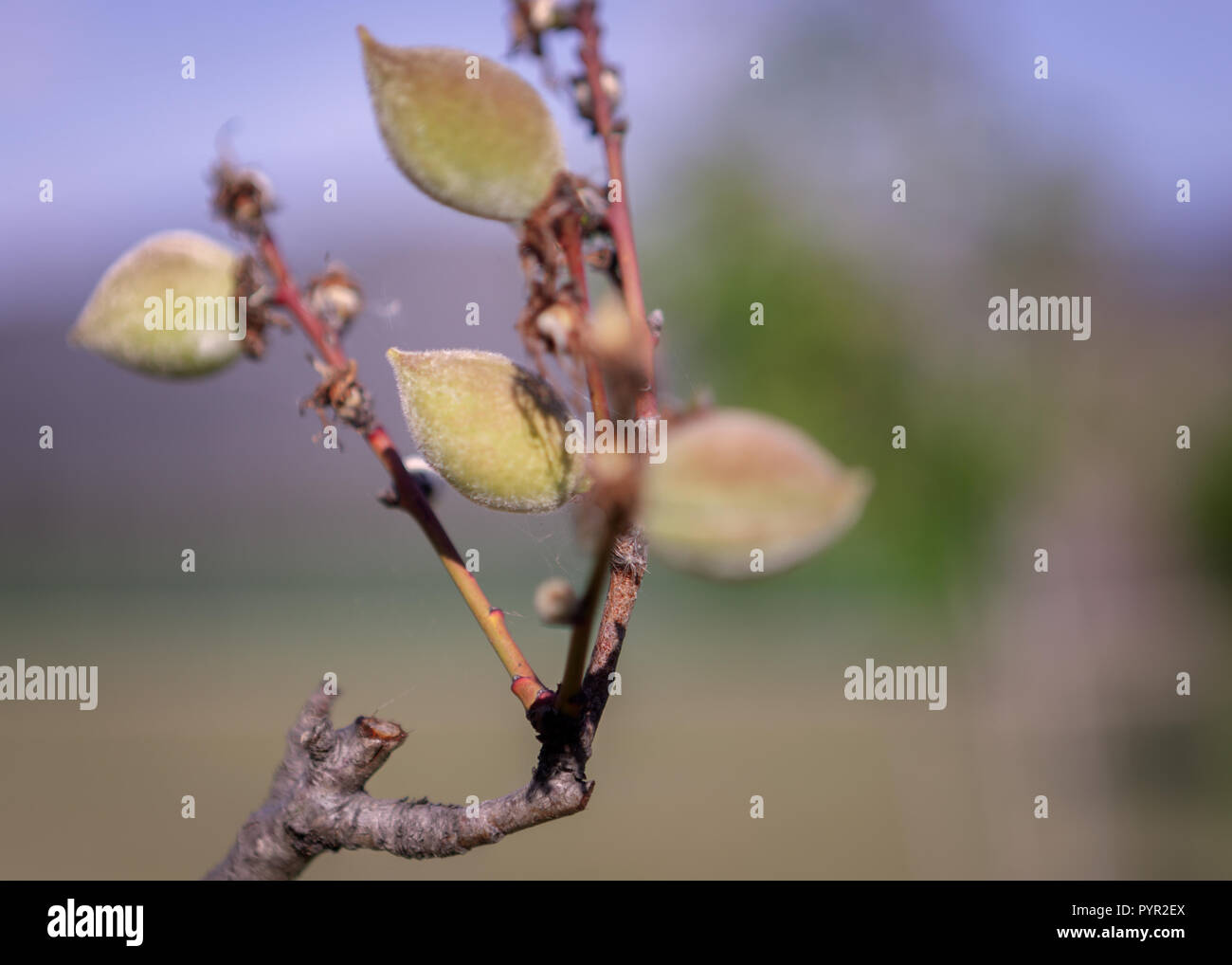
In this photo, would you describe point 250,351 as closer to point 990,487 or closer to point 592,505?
point 592,505

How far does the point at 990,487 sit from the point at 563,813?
6051 mm

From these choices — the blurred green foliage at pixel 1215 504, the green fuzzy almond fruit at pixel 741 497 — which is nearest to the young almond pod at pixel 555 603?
the green fuzzy almond fruit at pixel 741 497

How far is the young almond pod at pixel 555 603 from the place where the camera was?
667 mm

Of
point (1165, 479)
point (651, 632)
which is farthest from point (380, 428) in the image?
point (651, 632)

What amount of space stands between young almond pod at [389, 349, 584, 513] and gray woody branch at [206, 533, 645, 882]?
0.52ft

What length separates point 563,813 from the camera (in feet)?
3.03

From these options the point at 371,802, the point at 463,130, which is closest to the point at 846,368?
the point at 371,802

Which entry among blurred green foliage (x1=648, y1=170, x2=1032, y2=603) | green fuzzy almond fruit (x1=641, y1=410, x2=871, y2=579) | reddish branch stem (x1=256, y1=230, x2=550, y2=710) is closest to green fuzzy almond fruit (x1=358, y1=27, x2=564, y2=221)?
reddish branch stem (x1=256, y1=230, x2=550, y2=710)

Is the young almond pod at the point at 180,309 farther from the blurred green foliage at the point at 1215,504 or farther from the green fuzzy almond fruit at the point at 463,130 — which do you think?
the blurred green foliage at the point at 1215,504

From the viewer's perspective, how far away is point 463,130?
786mm

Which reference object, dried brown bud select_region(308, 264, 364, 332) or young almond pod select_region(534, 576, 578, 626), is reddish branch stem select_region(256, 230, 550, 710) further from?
young almond pod select_region(534, 576, 578, 626)

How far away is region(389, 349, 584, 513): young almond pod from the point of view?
773 millimetres

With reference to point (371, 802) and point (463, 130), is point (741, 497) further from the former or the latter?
point (371, 802)

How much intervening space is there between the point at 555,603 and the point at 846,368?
228 inches
